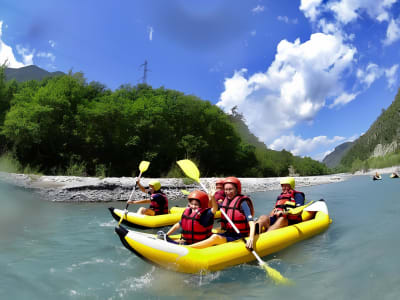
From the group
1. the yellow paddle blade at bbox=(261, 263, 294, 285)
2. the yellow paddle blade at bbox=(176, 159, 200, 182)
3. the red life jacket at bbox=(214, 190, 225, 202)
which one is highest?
the yellow paddle blade at bbox=(176, 159, 200, 182)

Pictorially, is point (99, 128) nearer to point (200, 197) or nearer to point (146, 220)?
point (146, 220)

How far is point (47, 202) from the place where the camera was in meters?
9.17

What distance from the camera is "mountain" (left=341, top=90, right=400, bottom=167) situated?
74.9 meters

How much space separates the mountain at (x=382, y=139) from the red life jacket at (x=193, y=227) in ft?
265

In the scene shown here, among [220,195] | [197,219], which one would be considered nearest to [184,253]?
[197,219]

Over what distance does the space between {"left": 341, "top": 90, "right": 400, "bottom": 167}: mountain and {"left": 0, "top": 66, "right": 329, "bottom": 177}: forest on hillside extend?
65.6m

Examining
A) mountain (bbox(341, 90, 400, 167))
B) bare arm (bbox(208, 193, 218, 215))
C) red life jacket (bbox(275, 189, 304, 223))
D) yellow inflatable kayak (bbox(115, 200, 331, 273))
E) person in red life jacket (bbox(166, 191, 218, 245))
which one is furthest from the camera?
mountain (bbox(341, 90, 400, 167))

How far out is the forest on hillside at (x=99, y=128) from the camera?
16281mm

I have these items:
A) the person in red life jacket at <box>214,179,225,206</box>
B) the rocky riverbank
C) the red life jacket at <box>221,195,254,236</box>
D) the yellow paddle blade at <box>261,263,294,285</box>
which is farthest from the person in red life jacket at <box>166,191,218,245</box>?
the rocky riverbank

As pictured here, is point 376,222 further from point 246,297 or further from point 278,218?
point 246,297

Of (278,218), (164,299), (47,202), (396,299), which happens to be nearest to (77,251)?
(164,299)

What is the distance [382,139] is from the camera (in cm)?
8031

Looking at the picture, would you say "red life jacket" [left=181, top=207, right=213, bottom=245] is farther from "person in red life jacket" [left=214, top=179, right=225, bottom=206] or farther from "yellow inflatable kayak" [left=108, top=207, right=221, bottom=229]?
"yellow inflatable kayak" [left=108, top=207, right=221, bottom=229]

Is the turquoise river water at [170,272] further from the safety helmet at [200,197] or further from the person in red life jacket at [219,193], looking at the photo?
the person in red life jacket at [219,193]
